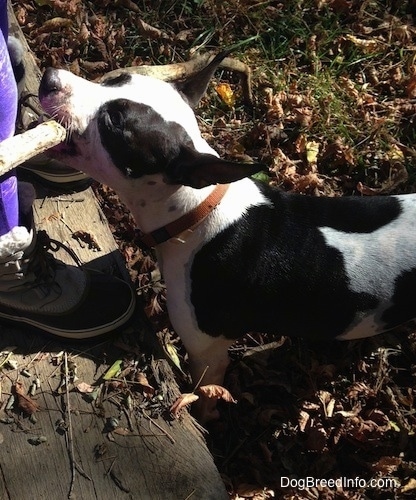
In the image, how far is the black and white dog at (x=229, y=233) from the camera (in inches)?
107

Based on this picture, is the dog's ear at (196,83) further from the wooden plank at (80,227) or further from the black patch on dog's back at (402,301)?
the black patch on dog's back at (402,301)

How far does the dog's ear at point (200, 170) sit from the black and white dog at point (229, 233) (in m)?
0.01

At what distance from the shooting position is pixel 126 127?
8.80 feet

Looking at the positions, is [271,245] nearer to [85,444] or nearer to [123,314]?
[123,314]

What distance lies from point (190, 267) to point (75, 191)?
992 millimetres

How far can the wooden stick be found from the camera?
2.19 metres

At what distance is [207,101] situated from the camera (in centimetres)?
435

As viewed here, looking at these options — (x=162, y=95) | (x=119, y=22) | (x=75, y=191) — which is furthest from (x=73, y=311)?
(x=119, y=22)

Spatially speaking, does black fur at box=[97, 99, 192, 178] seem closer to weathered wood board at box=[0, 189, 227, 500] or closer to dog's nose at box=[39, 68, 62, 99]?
dog's nose at box=[39, 68, 62, 99]

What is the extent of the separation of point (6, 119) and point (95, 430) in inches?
54.3

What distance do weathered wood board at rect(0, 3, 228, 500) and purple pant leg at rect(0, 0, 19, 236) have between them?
2.62ft

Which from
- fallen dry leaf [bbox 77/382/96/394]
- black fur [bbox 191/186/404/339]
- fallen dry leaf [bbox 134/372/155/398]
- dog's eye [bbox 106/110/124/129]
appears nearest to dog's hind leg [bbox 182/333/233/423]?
black fur [bbox 191/186/404/339]

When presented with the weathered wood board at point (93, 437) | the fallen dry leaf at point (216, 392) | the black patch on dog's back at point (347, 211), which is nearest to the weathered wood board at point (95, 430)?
the weathered wood board at point (93, 437)

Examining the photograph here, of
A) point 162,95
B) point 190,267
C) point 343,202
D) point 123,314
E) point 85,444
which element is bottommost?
point 85,444
